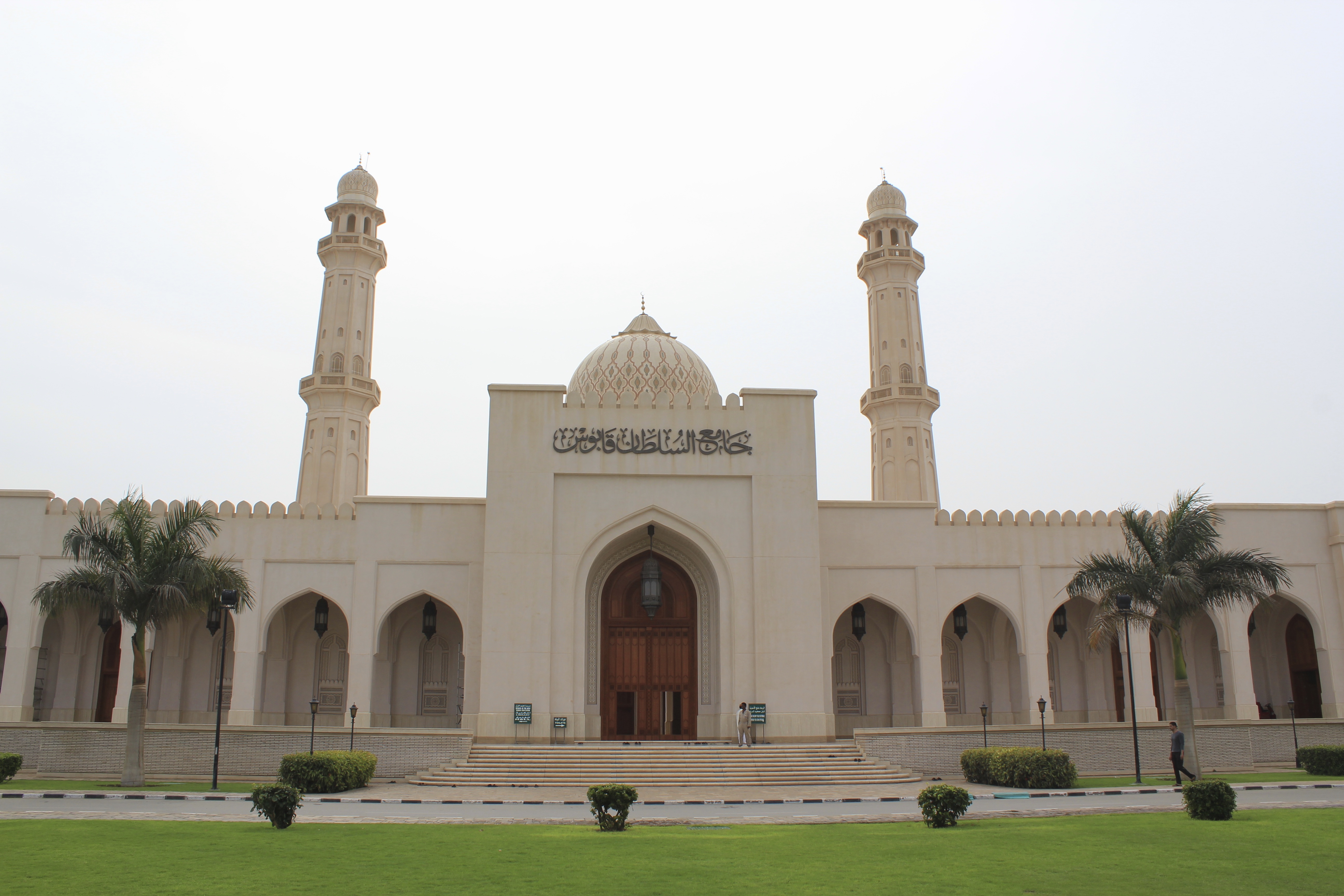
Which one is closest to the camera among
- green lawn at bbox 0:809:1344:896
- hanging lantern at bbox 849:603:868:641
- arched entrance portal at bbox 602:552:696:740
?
green lawn at bbox 0:809:1344:896

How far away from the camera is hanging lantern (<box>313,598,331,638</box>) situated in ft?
74.8

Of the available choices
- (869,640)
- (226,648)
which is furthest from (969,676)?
(226,648)

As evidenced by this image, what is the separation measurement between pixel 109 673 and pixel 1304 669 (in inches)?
1078

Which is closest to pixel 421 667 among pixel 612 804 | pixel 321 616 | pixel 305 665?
pixel 321 616

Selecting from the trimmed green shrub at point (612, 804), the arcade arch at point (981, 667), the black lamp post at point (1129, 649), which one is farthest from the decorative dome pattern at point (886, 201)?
the trimmed green shrub at point (612, 804)

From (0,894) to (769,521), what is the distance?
1583 cm

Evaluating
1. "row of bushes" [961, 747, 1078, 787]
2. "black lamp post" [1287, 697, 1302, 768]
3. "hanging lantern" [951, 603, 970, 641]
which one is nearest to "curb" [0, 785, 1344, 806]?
"row of bushes" [961, 747, 1078, 787]

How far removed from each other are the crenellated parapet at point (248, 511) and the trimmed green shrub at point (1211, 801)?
56.0 feet

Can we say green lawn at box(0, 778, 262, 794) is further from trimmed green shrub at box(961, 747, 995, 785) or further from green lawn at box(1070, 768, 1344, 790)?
green lawn at box(1070, 768, 1344, 790)

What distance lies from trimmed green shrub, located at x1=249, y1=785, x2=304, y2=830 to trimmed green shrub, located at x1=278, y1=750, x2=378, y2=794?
4.82m

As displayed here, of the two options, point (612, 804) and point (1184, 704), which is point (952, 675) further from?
point (612, 804)

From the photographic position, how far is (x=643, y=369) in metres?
25.3

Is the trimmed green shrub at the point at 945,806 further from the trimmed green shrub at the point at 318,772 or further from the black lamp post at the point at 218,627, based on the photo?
the black lamp post at the point at 218,627

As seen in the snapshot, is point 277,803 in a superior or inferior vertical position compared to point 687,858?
superior
